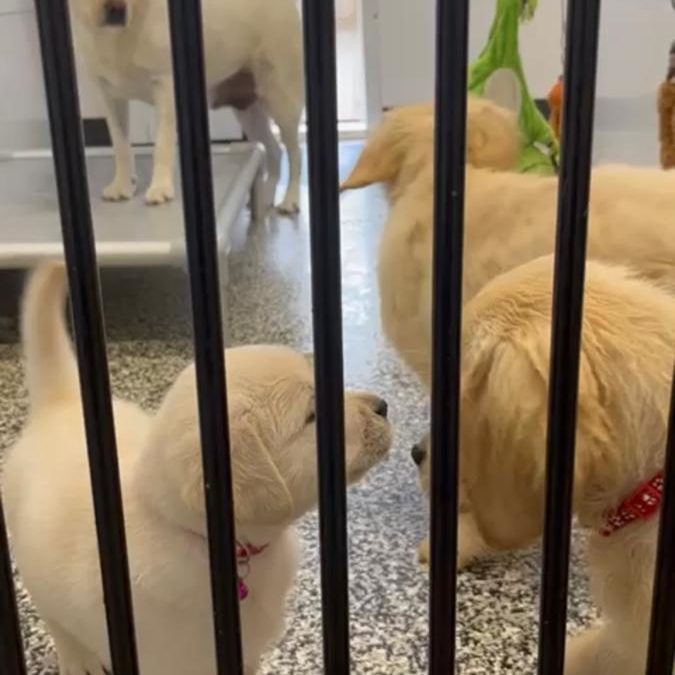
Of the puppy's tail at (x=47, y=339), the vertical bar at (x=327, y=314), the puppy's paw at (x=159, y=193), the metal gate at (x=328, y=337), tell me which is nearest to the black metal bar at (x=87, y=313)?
the metal gate at (x=328, y=337)

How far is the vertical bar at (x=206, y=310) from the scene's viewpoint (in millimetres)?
539

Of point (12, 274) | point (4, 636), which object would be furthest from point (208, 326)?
point (12, 274)

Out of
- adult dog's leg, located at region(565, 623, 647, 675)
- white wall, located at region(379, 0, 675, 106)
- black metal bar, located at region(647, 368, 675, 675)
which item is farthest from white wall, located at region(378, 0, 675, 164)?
black metal bar, located at region(647, 368, 675, 675)

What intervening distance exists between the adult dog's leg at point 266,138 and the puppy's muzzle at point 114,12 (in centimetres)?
65

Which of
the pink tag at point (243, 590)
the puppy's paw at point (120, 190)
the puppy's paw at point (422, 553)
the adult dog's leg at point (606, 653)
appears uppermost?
the puppy's paw at point (120, 190)

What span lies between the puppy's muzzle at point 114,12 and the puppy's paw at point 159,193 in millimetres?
364

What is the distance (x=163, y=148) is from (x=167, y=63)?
196 millimetres

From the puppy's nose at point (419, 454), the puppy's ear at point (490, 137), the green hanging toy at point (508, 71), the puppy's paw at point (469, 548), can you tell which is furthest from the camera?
the green hanging toy at point (508, 71)

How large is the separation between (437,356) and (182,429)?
0.34m

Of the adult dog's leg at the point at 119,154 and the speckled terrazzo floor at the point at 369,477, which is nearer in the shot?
the speckled terrazzo floor at the point at 369,477

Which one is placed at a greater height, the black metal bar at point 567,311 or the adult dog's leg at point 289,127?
the black metal bar at point 567,311

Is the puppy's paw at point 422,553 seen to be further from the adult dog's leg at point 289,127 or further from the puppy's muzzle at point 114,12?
the adult dog's leg at point 289,127

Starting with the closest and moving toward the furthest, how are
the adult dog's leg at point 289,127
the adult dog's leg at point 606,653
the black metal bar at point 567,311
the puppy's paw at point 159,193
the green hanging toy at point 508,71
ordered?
the black metal bar at point 567,311
the adult dog's leg at point 606,653
the green hanging toy at point 508,71
the puppy's paw at point 159,193
the adult dog's leg at point 289,127

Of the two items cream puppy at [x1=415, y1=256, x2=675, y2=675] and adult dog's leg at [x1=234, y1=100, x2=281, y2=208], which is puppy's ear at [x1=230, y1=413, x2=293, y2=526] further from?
adult dog's leg at [x1=234, y1=100, x2=281, y2=208]
